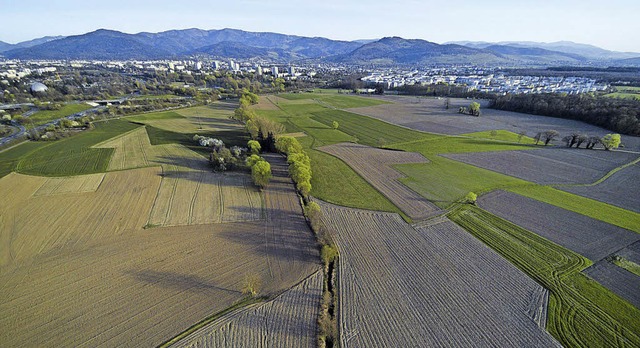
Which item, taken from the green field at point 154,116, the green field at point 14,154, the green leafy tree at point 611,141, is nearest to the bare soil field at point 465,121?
the green leafy tree at point 611,141

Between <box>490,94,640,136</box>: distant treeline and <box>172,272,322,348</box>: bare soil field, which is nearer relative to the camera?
<box>172,272,322,348</box>: bare soil field

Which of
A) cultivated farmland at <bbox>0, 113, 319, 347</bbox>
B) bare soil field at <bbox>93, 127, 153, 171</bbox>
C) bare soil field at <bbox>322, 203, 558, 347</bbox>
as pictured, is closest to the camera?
bare soil field at <bbox>322, 203, 558, 347</bbox>

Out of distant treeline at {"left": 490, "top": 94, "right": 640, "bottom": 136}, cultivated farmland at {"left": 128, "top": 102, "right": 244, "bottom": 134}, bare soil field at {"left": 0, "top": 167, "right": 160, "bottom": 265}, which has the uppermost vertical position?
distant treeline at {"left": 490, "top": 94, "right": 640, "bottom": 136}

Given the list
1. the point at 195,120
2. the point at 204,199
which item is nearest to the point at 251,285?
the point at 204,199

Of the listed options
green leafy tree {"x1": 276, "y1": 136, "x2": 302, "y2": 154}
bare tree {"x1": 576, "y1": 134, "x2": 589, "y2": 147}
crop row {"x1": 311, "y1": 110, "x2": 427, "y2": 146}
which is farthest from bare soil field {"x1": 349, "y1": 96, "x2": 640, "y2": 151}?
green leafy tree {"x1": 276, "y1": 136, "x2": 302, "y2": 154}

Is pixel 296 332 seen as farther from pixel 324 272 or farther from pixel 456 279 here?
pixel 456 279

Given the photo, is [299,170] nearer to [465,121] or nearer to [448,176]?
[448,176]

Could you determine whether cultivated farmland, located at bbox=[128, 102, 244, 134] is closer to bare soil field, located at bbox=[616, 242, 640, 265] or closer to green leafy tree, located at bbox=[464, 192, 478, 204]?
green leafy tree, located at bbox=[464, 192, 478, 204]

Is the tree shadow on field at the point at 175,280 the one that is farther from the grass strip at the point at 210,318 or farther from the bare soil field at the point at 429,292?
the bare soil field at the point at 429,292
